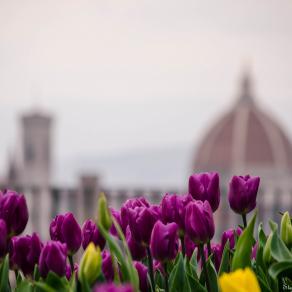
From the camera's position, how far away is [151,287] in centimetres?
117

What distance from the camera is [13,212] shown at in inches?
45.1

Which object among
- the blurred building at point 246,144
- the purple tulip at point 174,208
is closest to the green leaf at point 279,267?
the purple tulip at point 174,208

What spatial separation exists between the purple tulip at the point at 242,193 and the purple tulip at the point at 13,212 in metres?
0.33

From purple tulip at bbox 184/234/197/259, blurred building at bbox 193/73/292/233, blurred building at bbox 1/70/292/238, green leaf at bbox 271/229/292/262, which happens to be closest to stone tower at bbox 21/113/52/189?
blurred building at bbox 1/70/292/238

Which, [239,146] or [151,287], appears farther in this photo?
[239,146]

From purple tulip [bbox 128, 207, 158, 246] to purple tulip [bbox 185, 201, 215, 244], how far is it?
47 millimetres

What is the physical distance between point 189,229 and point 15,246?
0.83 feet

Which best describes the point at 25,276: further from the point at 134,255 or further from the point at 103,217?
the point at 103,217

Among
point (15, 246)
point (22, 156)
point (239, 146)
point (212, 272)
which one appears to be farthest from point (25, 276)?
point (22, 156)

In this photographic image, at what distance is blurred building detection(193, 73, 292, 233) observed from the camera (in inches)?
2194

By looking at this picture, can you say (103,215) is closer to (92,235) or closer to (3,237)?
(3,237)

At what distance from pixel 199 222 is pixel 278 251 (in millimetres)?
117

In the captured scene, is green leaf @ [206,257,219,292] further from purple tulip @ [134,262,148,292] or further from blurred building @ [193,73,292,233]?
blurred building @ [193,73,292,233]

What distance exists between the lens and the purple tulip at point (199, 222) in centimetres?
114
